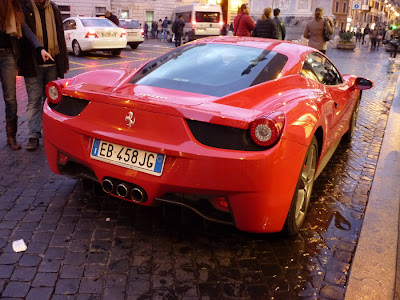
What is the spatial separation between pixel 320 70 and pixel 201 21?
2340 cm

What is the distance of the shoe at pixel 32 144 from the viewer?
189 inches

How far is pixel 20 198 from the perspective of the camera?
3.54 m

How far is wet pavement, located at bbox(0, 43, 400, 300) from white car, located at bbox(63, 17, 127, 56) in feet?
41.7

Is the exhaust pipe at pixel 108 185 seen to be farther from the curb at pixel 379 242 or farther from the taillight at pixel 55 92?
the curb at pixel 379 242

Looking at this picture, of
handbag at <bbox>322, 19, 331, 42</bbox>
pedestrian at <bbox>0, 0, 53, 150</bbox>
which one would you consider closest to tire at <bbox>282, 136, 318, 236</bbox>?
pedestrian at <bbox>0, 0, 53, 150</bbox>

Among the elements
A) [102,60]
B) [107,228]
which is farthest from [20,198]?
[102,60]

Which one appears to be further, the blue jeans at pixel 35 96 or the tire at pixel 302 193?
the blue jeans at pixel 35 96

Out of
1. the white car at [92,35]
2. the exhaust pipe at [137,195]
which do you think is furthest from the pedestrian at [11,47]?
the white car at [92,35]

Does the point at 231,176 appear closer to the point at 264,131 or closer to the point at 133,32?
the point at 264,131

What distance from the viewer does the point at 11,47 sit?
14.9 ft

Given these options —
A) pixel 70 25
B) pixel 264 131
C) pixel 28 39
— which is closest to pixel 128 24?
pixel 70 25

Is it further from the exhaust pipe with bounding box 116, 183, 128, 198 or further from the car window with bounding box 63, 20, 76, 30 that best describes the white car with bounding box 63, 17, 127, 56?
the exhaust pipe with bounding box 116, 183, 128, 198

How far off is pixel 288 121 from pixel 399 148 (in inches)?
144

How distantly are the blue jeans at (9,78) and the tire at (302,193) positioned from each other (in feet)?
11.0
